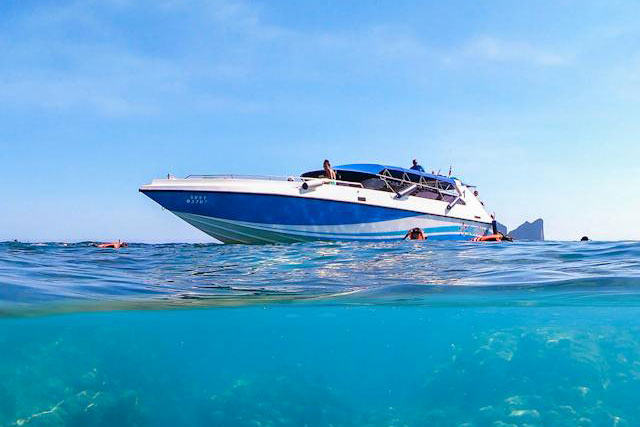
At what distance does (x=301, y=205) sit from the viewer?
21703mm

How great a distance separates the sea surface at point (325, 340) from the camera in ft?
33.8

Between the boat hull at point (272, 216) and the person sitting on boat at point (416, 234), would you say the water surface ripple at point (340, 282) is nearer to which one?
the boat hull at point (272, 216)

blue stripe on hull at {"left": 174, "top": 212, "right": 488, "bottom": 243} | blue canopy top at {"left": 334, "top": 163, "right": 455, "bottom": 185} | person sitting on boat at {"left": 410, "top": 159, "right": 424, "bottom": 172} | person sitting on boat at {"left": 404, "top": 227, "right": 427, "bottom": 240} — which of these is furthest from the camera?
person sitting on boat at {"left": 410, "top": 159, "right": 424, "bottom": 172}

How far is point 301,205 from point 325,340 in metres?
8.64

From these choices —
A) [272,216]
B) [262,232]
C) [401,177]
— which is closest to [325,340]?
[272,216]

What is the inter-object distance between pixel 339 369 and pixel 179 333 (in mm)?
4837

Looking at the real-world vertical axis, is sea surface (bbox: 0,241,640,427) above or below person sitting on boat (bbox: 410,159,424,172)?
below

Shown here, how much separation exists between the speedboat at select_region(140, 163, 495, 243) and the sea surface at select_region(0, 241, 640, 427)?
20.3 feet

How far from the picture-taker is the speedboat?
21.4 meters

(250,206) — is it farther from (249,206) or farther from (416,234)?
(416,234)

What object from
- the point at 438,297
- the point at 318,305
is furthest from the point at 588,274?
the point at 318,305

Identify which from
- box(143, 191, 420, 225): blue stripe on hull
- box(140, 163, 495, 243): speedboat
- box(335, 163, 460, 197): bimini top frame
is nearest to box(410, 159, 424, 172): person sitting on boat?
box(335, 163, 460, 197): bimini top frame

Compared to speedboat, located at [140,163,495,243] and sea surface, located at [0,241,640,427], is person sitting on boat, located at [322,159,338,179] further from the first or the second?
sea surface, located at [0,241,640,427]

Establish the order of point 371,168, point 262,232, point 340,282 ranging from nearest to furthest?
point 340,282, point 262,232, point 371,168
